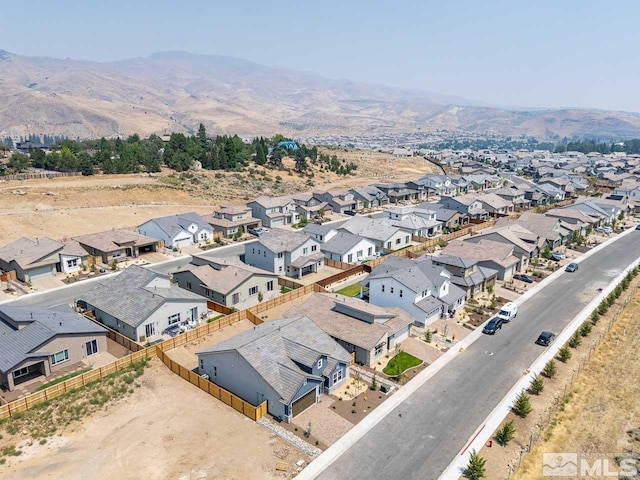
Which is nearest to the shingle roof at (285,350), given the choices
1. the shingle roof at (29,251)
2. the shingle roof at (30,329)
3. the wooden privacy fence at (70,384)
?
the wooden privacy fence at (70,384)

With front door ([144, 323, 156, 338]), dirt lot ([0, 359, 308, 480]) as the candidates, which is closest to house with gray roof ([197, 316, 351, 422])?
dirt lot ([0, 359, 308, 480])

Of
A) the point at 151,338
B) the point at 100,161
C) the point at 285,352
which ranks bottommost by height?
the point at 151,338

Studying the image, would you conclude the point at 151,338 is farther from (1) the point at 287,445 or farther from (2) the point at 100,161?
(2) the point at 100,161

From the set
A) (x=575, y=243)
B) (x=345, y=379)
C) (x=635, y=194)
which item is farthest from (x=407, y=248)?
(x=635, y=194)

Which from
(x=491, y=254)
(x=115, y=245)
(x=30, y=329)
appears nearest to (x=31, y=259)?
(x=115, y=245)

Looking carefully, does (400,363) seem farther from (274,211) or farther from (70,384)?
(274,211)

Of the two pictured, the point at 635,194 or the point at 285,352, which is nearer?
the point at 285,352
